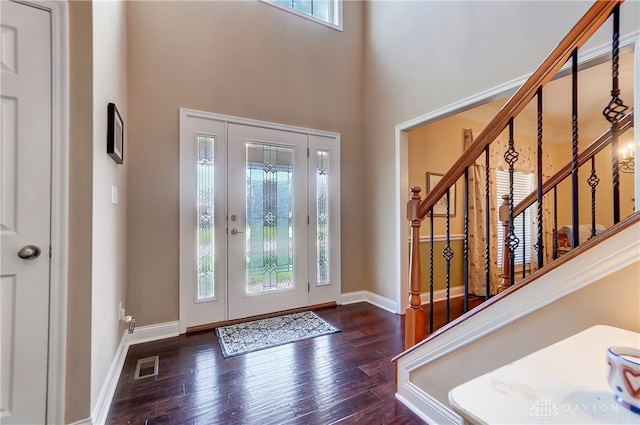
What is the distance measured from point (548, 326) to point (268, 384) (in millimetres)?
1591

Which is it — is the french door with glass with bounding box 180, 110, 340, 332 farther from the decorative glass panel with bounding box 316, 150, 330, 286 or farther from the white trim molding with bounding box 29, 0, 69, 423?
the white trim molding with bounding box 29, 0, 69, 423

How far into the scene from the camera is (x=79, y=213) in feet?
4.44

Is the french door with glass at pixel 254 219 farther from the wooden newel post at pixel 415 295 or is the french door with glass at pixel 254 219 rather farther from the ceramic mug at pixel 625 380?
the ceramic mug at pixel 625 380

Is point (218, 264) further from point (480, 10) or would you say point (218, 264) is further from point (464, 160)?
point (480, 10)

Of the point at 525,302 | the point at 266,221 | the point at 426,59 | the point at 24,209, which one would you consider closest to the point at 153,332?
the point at 266,221

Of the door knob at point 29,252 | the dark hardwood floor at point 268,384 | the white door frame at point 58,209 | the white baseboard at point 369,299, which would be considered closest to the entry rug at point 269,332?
the dark hardwood floor at point 268,384

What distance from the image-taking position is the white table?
22.7 inches

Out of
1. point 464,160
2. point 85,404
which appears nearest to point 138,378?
point 85,404

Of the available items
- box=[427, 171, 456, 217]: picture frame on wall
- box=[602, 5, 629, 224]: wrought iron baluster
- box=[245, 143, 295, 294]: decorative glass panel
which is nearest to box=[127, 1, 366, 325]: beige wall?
box=[245, 143, 295, 294]: decorative glass panel

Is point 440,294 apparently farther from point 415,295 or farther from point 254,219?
point 254,219

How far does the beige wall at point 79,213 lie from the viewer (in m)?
1.33

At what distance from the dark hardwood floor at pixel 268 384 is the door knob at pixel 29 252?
0.98 metres

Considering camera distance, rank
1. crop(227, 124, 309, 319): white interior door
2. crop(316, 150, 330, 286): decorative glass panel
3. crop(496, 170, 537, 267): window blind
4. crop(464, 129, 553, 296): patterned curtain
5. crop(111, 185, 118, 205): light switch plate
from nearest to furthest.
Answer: crop(111, 185, 118, 205): light switch plate
crop(227, 124, 309, 319): white interior door
crop(316, 150, 330, 286): decorative glass panel
crop(464, 129, 553, 296): patterned curtain
crop(496, 170, 537, 267): window blind

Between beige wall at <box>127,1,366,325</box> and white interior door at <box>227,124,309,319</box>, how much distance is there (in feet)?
1.08
